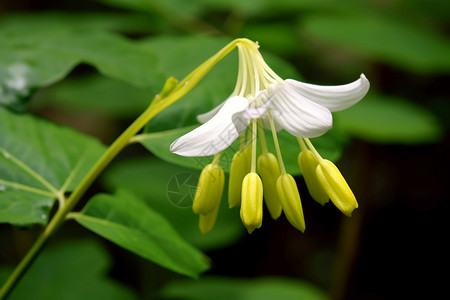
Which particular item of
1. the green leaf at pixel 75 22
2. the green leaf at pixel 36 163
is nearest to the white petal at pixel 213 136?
the green leaf at pixel 36 163

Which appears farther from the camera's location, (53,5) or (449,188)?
(53,5)

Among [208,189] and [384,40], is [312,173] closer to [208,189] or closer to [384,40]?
[208,189]

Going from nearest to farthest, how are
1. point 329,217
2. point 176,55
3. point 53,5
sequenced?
1. point 176,55
2. point 329,217
3. point 53,5

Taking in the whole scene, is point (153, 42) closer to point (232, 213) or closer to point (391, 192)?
point (232, 213)

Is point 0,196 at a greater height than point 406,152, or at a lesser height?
lesser

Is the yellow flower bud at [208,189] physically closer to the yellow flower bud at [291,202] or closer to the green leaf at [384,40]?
the yellow flower bud at [291,202]

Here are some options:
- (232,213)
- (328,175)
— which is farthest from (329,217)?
(328,175)

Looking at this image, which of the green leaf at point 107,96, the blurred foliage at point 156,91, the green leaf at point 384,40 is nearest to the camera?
the blurred foliage at point 156,91
